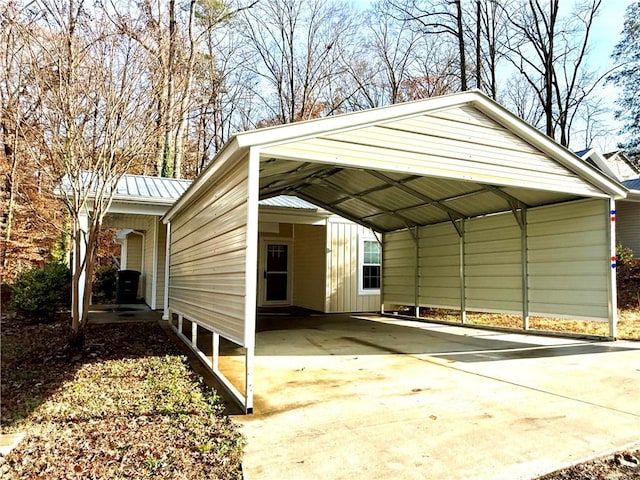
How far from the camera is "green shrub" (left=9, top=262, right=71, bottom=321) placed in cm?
926

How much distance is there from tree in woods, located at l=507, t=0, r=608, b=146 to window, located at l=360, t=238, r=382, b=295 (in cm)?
1044

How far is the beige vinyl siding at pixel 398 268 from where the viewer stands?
11156 millimetres

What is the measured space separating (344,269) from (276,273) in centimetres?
275

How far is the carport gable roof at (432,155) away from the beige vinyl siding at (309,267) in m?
3.58

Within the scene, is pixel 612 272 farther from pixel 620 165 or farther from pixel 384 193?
pixel 620 165

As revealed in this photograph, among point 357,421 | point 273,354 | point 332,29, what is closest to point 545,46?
point 332,29

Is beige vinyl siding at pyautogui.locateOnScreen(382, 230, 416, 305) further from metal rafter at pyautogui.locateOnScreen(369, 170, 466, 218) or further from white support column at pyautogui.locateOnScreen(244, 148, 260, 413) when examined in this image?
white support column at pyautogui.locateOnScreen(244, 148, 260, 413)

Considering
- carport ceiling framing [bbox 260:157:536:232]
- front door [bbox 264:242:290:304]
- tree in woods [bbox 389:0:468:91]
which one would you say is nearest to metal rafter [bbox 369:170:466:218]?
carport ceiling framing [bbox 260:157:536:232]

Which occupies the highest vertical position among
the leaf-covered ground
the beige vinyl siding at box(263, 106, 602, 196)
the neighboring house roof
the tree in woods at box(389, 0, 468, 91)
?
the tree in woods at box(389, 0, 468, 91)

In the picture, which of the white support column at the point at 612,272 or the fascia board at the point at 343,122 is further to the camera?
the white support column at the point at 612,272

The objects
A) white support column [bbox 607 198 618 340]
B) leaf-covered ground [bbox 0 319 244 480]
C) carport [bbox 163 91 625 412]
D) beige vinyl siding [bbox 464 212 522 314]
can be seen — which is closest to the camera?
leaf-covered ground [bbox 0 319 244 480]

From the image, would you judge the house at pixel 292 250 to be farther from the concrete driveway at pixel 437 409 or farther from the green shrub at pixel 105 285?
the concrete driveway at pixel 437 409

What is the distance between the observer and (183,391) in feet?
14.7

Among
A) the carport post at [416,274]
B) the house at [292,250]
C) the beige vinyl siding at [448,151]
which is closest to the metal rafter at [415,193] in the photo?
the carport post at [416,274]
